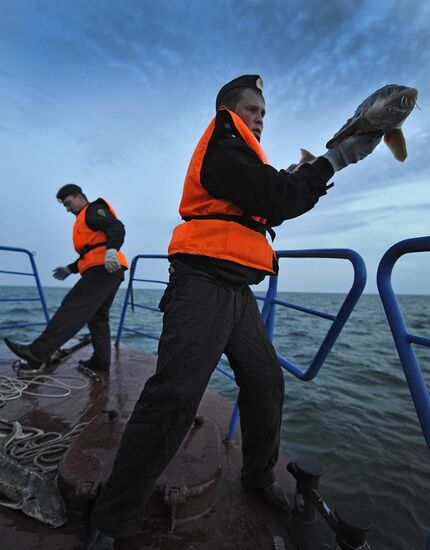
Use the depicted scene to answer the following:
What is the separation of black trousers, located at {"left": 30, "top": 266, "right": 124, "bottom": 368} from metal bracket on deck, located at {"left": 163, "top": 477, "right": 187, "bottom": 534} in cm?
202

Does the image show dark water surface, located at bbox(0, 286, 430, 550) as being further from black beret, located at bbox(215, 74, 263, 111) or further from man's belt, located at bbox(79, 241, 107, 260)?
black beret, located at bbox(215, 74, 263, 111)

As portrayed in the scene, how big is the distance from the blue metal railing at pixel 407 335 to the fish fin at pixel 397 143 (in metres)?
0.43

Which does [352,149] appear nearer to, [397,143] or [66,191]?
[397,143]

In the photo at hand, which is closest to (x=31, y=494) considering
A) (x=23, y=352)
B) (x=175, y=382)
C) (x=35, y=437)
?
(x=35, y=437)

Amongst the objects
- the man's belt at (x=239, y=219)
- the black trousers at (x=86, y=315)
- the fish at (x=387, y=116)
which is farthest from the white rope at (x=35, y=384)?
the fish at (x=387, y=116)

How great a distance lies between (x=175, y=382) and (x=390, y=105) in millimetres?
1259

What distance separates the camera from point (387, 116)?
1.19 metres

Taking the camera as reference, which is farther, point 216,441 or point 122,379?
point 122,379

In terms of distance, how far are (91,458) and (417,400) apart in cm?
140

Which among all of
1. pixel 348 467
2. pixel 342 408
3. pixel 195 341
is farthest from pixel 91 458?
pixel 342 408

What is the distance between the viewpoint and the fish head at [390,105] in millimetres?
1142

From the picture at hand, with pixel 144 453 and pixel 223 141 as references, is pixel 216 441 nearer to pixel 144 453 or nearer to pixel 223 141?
pixel 144 453

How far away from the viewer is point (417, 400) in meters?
1.02

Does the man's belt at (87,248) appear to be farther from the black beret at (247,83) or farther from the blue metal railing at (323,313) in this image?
the black beret at (247,83)
